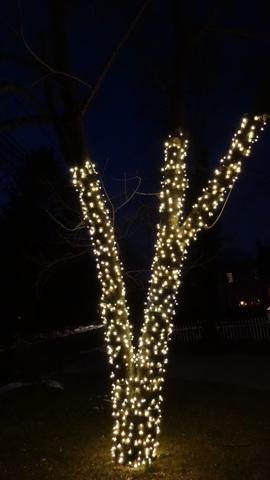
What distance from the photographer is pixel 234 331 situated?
2348cm

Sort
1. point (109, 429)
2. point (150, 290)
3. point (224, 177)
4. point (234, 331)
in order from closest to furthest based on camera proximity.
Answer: point (224, 177)
point (150, 290)
point (109, 429)
point (234, 331)

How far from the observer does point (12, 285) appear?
17.6m

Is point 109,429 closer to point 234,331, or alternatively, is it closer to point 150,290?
point 150,290

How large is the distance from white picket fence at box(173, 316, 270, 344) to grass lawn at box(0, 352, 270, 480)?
978 centimetres

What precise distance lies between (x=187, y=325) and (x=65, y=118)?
61.0 feet

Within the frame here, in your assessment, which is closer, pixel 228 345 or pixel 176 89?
pixel 176 89

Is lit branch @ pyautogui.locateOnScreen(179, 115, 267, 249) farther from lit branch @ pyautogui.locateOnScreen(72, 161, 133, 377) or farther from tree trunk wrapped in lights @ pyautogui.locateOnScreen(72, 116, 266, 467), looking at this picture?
lit branch @ pyautogui.locateOnScreen(72, 161, 133, 377)

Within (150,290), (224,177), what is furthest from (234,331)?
(224,177)

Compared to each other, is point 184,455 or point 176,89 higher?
point 176,89

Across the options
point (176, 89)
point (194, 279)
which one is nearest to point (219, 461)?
point (176, 89)

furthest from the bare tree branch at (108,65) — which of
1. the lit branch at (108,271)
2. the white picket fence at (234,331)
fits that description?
the white picket fence at (234,331)

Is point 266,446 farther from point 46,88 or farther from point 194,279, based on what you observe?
point 194,279

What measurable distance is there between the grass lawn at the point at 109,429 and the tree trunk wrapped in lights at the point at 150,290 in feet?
1.43

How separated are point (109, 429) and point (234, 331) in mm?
14891
